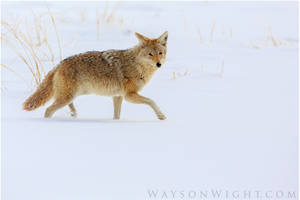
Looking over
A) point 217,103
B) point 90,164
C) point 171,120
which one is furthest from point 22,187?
point 217,103

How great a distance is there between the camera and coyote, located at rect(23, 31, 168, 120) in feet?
16.1

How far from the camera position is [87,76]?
16.3 feet

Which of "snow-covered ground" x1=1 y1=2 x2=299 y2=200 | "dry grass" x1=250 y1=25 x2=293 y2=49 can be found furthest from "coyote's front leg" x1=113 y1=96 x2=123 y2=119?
"dry grass" x1=250 y1=25 x2=293 y2=49

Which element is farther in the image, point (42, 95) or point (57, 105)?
point (42, 95)

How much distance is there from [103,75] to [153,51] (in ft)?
2.10

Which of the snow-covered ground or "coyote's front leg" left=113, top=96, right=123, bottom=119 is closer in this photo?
the snow-covered ground

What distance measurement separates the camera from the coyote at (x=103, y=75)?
16.1ft

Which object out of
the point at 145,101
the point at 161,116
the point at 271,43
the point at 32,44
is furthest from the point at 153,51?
the point at 271,43

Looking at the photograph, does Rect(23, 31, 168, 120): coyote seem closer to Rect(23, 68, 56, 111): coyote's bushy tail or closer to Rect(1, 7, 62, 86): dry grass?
Rect(23, 68, 56, 111): coyote's bushy tail

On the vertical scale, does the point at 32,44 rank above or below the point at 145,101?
above

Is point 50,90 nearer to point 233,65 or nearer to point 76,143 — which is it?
point 76,143

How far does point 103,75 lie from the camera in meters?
5.03

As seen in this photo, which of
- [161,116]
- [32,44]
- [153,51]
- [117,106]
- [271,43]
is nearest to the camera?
[161,116]

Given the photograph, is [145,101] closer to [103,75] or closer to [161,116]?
[161,116]
